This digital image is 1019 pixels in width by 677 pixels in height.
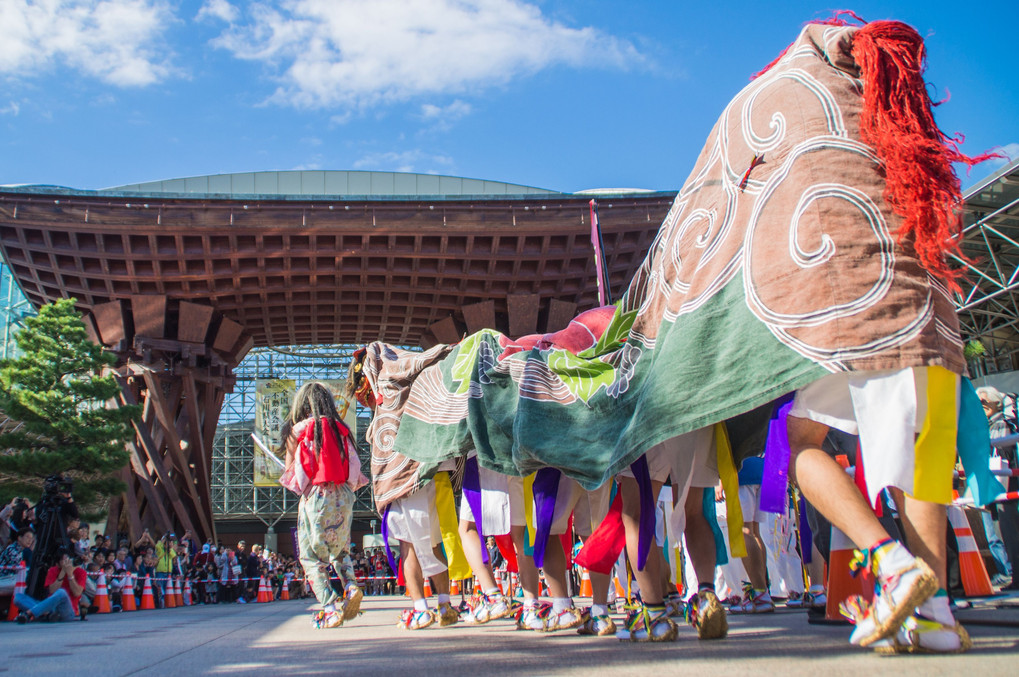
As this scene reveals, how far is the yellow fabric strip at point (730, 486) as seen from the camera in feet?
8.90

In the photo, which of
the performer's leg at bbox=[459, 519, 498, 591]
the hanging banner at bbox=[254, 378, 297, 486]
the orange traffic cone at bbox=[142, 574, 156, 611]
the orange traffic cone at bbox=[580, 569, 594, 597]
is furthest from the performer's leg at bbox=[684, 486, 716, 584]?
the hanging banner at bbox=[254, 378, 297, 486]

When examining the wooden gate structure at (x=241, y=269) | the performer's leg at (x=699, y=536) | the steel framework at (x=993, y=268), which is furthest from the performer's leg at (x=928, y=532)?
the wooden gate structure at (x=241, y=269)

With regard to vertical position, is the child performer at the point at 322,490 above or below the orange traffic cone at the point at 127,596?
above

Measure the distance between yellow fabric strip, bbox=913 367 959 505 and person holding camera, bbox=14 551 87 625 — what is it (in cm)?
743

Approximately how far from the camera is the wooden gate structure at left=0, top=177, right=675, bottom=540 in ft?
45.2

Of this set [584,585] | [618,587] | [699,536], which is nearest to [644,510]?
[699,536]

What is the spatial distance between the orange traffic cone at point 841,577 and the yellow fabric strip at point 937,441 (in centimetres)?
75

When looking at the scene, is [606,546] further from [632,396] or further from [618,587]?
[618,587]

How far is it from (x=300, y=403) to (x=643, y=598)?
3.25m

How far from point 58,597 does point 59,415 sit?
Answer: 24.0 feet

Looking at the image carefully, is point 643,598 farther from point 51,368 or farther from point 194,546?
point 194,546

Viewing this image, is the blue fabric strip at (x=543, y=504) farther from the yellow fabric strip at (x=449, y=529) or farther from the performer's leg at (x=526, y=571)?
the yellow fabric strip at (x=449, y=529)

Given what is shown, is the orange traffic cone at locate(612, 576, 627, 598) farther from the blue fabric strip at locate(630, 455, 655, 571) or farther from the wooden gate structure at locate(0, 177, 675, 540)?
the wooden gate structure at locate(0, 177, 675, 540)

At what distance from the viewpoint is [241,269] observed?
14711mm
